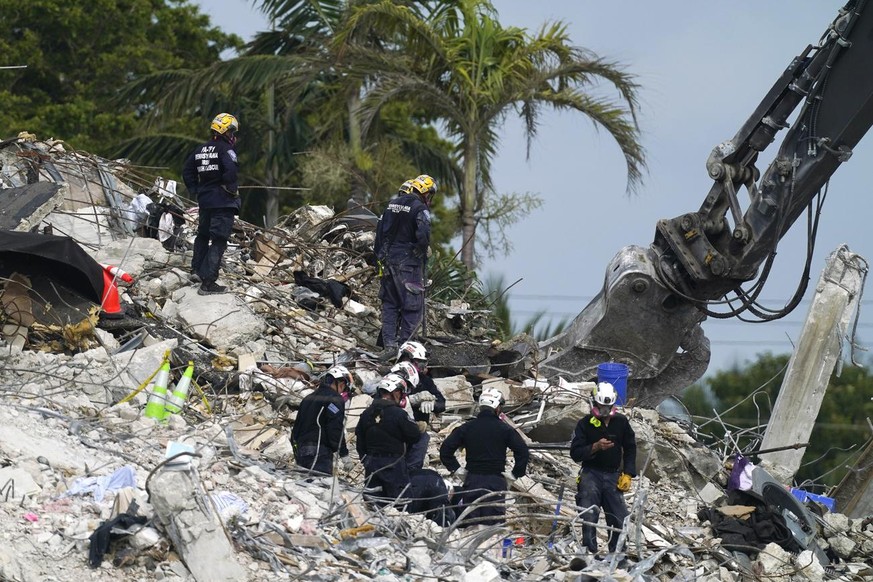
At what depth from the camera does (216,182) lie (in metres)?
14.4

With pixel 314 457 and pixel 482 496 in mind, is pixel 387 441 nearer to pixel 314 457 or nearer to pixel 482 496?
pixel 314 457

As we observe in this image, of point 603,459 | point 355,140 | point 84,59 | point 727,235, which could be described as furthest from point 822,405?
point 603,459

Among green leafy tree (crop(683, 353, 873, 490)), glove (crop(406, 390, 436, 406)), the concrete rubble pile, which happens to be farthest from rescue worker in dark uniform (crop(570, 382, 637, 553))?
green leafy tree (crop(683, 353, 873, 490))

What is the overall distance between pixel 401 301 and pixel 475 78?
23.3 ft

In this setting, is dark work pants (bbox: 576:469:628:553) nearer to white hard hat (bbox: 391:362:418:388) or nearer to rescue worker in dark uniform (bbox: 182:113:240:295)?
white hard hat (bbox: 391:362:418:388)

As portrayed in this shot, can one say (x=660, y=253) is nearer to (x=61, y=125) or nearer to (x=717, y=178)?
(x=717, y=178)

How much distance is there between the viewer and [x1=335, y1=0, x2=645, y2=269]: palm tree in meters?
20.2

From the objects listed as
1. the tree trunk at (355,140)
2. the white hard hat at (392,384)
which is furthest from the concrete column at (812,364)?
the tree trunk at (355,140)

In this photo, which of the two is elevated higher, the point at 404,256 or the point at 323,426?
the point at 404,256

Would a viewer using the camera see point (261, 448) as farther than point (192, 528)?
Yes

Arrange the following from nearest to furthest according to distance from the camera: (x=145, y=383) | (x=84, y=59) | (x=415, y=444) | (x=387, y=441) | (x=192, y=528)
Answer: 1. (x=192, y=528)
2. (x=387, y=441)
3. (x=415, y=444)
4. (x=145, y=383)
5. (x=84, y=59)

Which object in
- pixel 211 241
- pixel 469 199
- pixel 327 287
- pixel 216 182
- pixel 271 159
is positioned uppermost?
pixel 271 159

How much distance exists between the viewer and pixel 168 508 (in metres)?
9.32

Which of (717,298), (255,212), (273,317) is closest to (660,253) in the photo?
(717,298)
